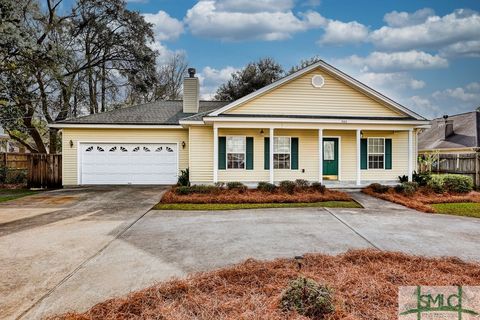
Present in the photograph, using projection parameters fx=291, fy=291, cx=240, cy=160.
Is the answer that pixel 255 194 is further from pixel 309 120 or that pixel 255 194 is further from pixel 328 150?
pixel 328 150

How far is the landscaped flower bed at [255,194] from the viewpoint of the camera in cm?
1007

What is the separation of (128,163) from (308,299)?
1326cm

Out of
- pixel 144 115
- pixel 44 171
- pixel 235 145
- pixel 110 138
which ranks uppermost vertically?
pixel 144 115

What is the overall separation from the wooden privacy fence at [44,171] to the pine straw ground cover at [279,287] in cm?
1294

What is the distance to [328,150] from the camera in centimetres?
1394

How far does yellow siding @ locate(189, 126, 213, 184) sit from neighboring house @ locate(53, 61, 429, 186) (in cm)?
5

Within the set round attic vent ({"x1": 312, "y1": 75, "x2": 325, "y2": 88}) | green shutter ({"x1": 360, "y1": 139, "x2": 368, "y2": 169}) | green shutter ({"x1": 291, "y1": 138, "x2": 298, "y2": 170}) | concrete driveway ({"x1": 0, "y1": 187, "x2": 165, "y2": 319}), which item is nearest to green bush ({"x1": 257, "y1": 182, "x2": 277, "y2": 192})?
green shutter ({"x1": 291, "y1": 138, "x2": 298, "y2": 170})

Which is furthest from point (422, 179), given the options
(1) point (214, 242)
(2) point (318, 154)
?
(1) point (214, 242)

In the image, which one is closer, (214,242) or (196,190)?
(214,242)

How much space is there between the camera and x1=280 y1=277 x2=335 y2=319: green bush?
282cm

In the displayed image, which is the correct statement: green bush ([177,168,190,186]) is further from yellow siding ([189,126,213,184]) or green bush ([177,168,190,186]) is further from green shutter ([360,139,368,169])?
green shutter ([360,139,368,169])

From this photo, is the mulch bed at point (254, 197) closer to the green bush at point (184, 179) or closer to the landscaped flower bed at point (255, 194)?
the landscaped flower bed at point (255, 194)

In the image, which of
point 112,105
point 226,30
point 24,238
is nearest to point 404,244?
point 24,238

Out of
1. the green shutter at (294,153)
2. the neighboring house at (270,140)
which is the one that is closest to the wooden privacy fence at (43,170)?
the neighboring house at (270,140)
